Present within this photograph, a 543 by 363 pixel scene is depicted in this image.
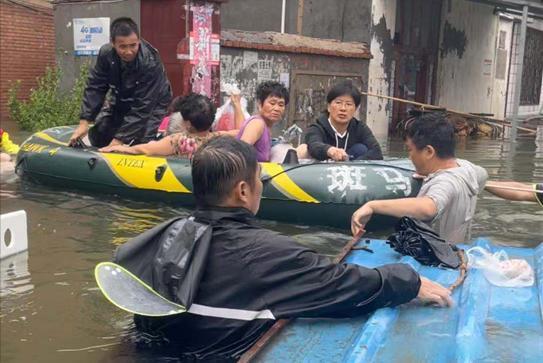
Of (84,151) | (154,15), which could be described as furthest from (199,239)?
(154,15)

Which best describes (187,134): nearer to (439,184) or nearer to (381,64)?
(439,184)

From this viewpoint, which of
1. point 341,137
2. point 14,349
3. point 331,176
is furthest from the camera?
point 341,137

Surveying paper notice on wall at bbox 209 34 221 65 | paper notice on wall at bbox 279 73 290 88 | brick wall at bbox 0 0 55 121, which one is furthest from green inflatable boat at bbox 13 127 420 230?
brick wall at bbox 0 0 55 121

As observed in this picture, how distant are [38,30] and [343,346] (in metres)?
13.5

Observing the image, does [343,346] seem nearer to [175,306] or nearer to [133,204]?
[175,306]

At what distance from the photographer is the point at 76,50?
11.4m

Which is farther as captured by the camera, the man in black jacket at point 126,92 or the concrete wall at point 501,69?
the concrete wall at point 501,69

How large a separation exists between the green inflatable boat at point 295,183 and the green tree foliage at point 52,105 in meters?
4.60

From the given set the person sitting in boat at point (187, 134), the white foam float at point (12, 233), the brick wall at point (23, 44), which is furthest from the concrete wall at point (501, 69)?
the white foam float at point (12, 233)

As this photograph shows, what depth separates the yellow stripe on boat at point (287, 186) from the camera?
559 cm

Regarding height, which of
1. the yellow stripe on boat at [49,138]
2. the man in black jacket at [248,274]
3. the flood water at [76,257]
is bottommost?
the flood water at [76,257]

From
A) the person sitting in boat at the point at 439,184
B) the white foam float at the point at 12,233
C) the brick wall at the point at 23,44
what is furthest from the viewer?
the brick wall at the point at 23,44

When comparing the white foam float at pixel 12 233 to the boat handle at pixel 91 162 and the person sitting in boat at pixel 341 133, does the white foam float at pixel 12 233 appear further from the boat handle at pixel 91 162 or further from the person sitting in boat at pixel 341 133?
the person sitting in boat at pixel 341 133

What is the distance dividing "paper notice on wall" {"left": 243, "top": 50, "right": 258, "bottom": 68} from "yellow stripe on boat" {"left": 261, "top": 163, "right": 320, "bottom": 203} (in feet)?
19.0
